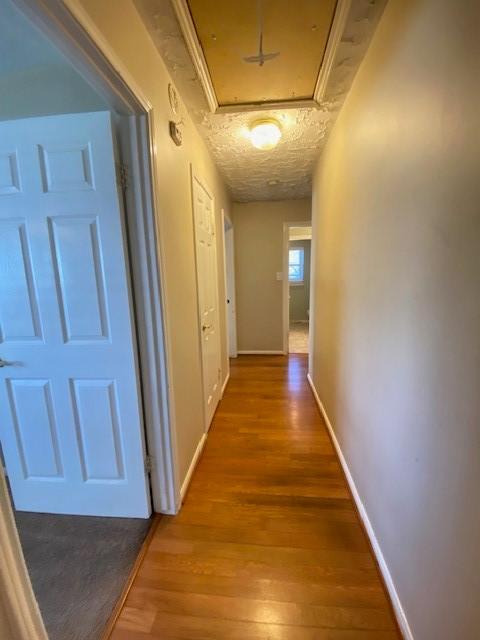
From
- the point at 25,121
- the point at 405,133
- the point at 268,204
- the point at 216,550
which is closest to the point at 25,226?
the point at 25,121

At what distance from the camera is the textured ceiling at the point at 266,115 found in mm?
1193

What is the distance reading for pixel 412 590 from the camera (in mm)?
1004

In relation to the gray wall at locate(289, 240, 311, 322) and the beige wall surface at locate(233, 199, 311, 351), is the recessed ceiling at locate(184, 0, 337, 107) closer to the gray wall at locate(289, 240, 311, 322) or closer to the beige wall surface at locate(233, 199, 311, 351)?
the beige wall surface at locate(233, 199, 311, 351)

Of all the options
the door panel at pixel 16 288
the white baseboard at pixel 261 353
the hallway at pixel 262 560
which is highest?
the door panel at pixel 16 288

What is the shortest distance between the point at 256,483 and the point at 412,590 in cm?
97

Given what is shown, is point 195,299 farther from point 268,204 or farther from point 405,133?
point 268,204

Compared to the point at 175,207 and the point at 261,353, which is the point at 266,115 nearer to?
the point at 175,207

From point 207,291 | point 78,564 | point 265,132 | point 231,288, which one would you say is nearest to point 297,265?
point 231,288

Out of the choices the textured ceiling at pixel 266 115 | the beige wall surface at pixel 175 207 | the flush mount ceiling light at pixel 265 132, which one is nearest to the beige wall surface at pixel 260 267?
the textured ceiling at pixel 266 115

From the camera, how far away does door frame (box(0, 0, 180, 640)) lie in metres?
0.59

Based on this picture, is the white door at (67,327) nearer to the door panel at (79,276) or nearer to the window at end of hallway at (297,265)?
the door panel at (79,276)

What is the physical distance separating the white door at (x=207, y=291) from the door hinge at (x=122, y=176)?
75 centimetres

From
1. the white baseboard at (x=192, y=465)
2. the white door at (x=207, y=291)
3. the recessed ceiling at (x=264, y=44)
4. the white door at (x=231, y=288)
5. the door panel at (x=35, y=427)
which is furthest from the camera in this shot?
the white door at (x=231, y=288)

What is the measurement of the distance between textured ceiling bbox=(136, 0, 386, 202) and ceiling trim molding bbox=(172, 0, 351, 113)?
0.09 feet
